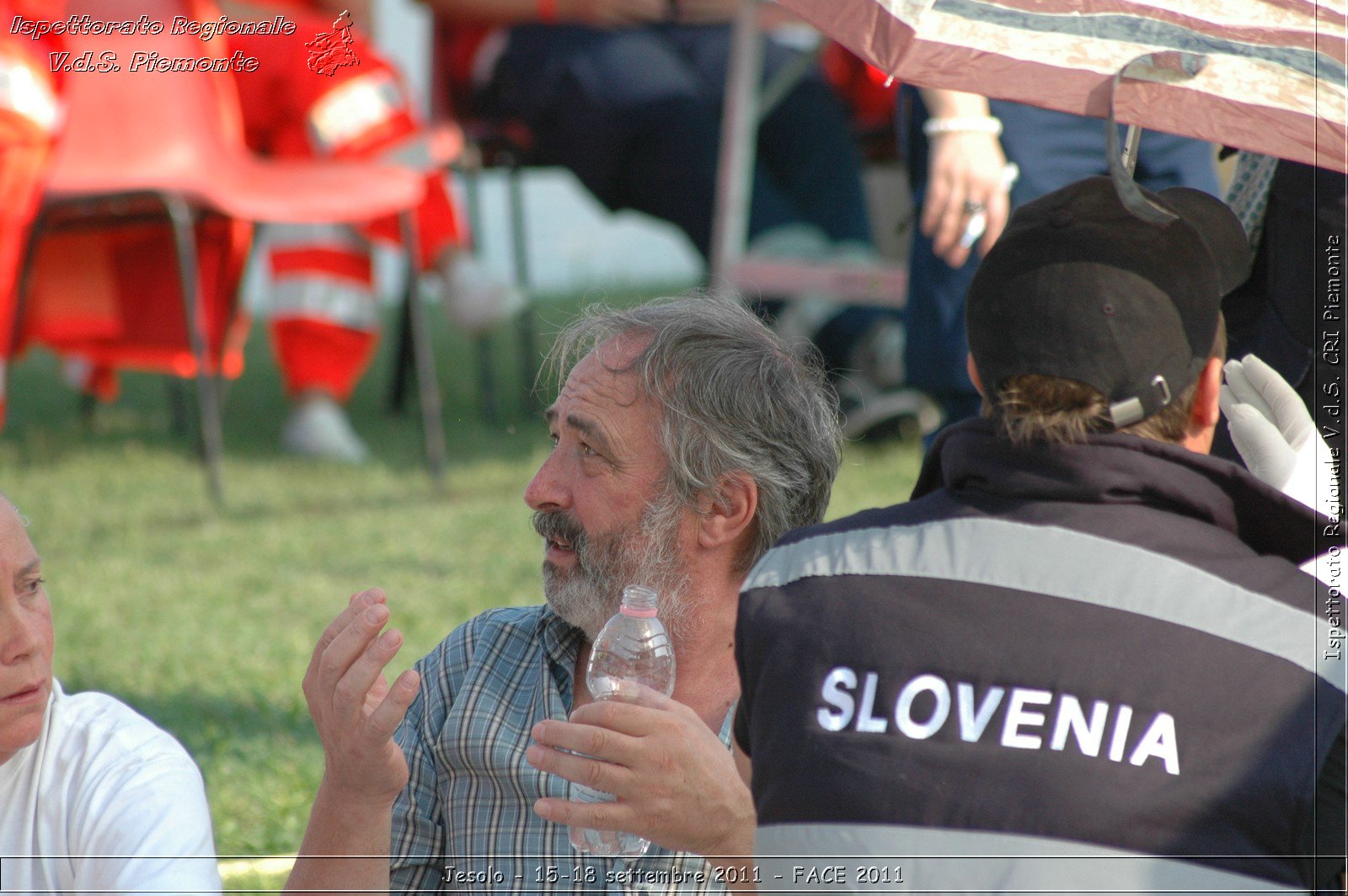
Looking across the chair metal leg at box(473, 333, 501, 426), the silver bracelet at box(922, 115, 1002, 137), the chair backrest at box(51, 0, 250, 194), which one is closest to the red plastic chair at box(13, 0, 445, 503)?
the chair backrest at box(51, 0, 250, 194)

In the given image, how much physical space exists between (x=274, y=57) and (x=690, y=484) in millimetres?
4418

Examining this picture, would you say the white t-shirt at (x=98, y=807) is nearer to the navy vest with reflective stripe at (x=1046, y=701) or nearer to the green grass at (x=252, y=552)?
the navy vest with reflective stripe at (x=1046, y=701)

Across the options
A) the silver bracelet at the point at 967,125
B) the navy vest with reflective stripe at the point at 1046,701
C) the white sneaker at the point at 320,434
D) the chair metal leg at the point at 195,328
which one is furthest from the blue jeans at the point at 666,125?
the navy vest with reflective stripe at the point at 1046,701

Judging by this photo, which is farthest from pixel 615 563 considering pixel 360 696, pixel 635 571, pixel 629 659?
pixel 360 696

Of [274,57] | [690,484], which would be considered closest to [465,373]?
[274,57]

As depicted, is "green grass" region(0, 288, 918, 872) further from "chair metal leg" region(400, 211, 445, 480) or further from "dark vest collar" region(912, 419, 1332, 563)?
"dark vest collar" region(912, 419, 1332, 563)

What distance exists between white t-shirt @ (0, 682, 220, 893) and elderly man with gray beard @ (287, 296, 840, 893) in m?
0.19

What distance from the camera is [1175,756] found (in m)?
1.28

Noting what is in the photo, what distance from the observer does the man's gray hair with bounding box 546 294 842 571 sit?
2.04 meters

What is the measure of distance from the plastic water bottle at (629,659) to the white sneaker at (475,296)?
4708mm

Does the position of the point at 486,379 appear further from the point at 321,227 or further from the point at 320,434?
the point at 321,227

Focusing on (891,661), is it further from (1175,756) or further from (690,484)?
(690,484)

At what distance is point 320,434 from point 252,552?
1.36 m

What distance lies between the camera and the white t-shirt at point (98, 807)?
65.5 inches
